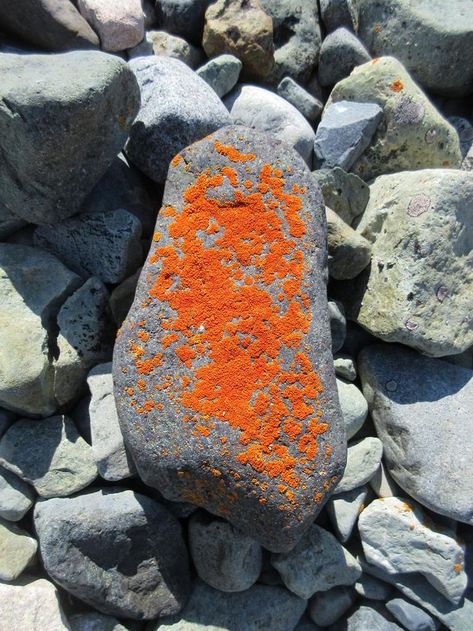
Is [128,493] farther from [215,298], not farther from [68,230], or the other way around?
[68,230]

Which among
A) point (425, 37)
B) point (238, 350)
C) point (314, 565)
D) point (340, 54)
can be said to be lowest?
point (314, 565)

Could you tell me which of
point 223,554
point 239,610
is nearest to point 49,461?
point 223,554

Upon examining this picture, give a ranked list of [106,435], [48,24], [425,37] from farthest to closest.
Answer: [425,37]
[48,24]
[106,435]

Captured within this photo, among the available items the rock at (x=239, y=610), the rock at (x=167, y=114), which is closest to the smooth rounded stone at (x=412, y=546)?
the rock at (x=239, y=610)

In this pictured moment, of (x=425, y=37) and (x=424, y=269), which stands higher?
(x=425, y=37)

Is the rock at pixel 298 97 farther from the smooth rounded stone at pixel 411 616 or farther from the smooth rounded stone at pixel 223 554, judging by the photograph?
the smooth rounded stone at pixel 411 616

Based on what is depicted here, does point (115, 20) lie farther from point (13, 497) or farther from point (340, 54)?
point (13, 497)
